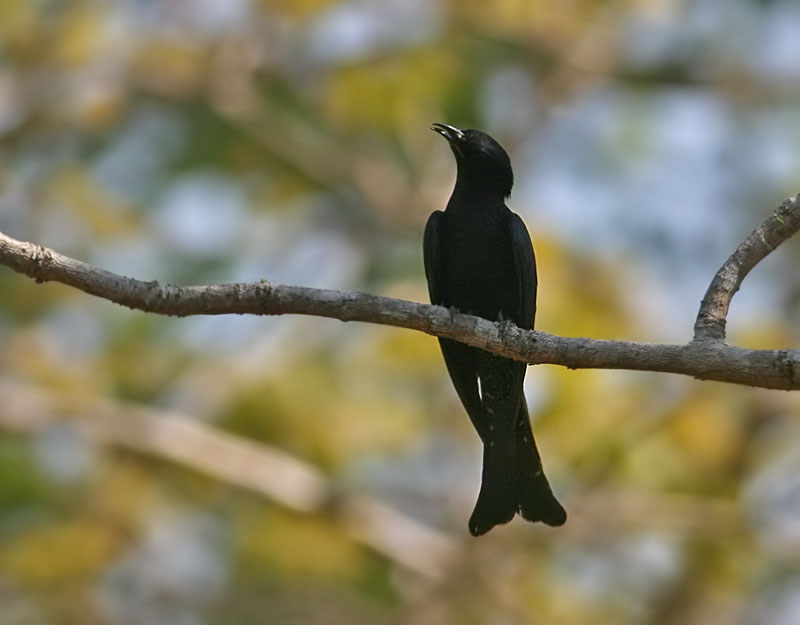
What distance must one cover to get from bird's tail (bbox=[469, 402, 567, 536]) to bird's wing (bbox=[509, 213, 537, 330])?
0.63m

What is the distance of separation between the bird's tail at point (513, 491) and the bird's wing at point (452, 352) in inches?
7.0

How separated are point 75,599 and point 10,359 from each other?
258 cm

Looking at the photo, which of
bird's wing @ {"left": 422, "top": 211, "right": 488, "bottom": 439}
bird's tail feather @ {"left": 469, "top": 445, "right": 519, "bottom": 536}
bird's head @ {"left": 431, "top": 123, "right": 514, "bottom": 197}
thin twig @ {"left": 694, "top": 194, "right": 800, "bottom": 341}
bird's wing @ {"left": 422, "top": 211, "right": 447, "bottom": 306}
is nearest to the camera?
thin twig @ {"left": 694, "top": 194, "right": 800, "bottom": 341}

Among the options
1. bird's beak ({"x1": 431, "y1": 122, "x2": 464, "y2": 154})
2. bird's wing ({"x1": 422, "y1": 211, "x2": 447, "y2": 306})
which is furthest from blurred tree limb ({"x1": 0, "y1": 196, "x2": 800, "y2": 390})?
bird's beak ({"x1": 431, "y1": 122, "x2": 464, "y2": 154})

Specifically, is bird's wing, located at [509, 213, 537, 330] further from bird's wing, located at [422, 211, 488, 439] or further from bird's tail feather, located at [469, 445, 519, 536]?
bird's tail feather, located at [469, 445, 519, 536]

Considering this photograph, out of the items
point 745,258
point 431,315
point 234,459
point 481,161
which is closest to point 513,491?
point 431,315

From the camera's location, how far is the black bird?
5391mm

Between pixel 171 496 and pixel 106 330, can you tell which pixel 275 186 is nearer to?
pixel 106 330

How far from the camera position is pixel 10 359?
465 inches

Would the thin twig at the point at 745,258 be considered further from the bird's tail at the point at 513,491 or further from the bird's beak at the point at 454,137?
the bird's beak at the point at 454,137

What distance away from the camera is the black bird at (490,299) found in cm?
539

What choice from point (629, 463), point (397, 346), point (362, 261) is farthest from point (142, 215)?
point (629, 463)

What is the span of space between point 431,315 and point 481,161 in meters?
2.15

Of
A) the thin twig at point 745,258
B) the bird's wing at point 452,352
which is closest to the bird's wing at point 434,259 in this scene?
the bird's wing at point 452,352
